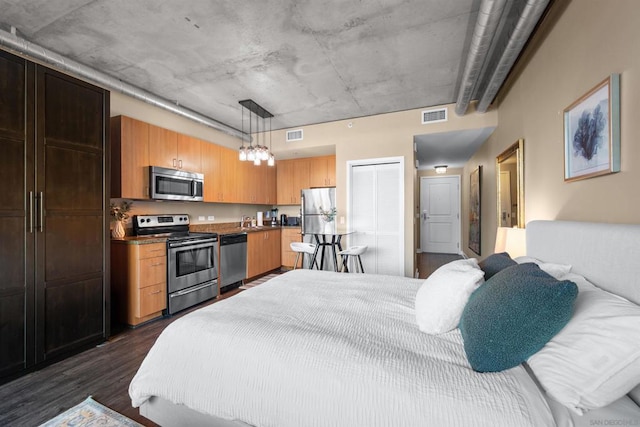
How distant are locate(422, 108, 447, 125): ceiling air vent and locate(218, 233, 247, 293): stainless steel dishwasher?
11.0ft

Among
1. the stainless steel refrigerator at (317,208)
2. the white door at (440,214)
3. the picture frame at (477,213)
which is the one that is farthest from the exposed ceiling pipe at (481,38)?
the white door at (440,214)

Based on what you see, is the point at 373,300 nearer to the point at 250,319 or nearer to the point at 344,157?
the point at 250,319

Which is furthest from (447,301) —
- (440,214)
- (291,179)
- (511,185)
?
(440,214)

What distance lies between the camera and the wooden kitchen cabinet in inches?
212

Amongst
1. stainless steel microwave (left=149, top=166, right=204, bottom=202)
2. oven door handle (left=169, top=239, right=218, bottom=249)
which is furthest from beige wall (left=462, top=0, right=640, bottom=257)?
stainless steel microwave (left=149, top=166, right=204, bottom=202)

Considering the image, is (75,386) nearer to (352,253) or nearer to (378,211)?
(352,253)

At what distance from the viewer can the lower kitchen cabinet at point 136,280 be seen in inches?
112

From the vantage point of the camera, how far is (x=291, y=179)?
5641 mm

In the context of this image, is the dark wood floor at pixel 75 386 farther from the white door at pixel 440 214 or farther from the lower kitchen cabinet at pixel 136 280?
the white door at pixel 440 214

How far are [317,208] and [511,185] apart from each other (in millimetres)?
3044

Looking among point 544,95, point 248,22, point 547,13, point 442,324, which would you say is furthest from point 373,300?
point 547,13

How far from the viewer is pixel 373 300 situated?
65.9 inches

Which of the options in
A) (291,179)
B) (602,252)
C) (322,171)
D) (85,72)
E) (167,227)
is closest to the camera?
(602,252)

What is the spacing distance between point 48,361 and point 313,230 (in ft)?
12.2
